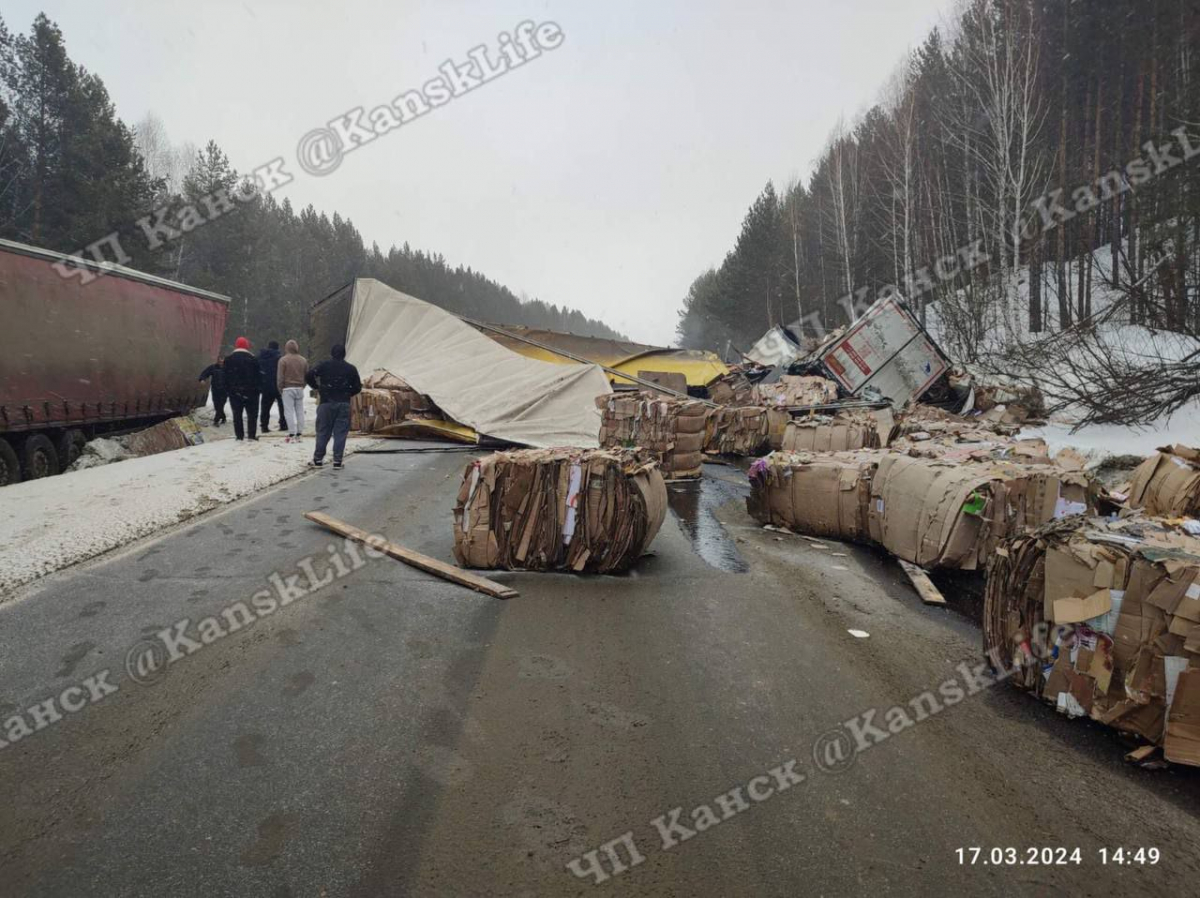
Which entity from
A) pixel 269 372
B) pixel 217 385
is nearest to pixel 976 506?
pixel 269 372

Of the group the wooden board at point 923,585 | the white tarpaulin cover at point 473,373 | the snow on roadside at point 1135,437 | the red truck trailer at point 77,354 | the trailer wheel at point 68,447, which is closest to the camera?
the wooden board at point 923,585

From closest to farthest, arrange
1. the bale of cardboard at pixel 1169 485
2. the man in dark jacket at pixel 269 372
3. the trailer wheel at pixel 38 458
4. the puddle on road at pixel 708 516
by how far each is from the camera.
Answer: the bale of cardboard at pixel 1169 485
the puddle on road at pixel 708 516
the trailer wheel at pixel 38 458
the man in dark jacket at pixel 269 372

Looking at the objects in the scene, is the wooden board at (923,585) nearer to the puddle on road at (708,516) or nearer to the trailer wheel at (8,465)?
the puddle on road at (708,516)

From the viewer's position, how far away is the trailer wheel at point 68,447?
10594 millimetres

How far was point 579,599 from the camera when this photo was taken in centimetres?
467

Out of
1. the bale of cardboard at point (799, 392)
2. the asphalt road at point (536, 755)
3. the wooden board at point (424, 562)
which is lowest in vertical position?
the asphalt road at point (536, 755)

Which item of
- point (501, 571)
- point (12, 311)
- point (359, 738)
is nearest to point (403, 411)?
point (12, 311)

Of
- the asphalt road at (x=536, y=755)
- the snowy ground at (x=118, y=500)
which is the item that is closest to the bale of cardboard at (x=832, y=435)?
the asphalt road at (x=536, y=755)

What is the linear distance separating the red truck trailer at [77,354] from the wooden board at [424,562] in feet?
20.7

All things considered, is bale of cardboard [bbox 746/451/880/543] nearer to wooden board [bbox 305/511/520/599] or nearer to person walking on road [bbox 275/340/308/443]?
wooden board [bbox 305/511/520/599]

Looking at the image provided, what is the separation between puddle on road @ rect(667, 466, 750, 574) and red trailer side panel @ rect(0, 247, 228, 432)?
9.04m

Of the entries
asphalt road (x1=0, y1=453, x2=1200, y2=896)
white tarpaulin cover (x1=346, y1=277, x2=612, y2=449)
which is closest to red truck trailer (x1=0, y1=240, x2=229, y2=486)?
white tarpaulin cover (x1=346, y1=277, x2=612, y2=449)

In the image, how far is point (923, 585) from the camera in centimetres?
502

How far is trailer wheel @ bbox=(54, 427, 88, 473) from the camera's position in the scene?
10.6 meters
